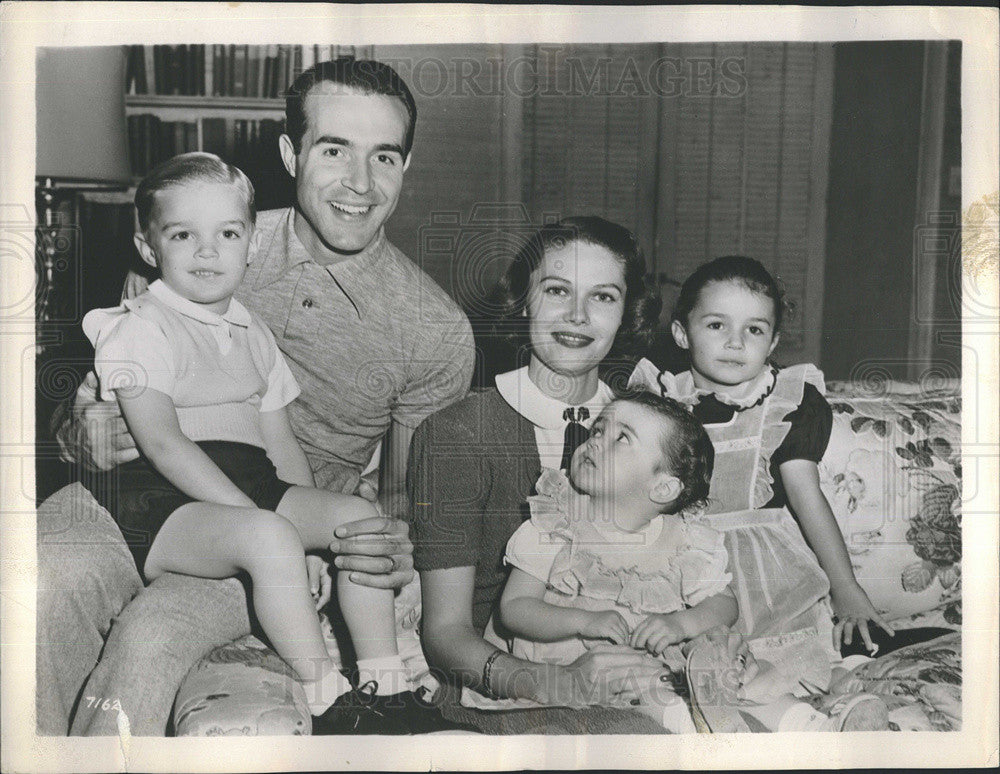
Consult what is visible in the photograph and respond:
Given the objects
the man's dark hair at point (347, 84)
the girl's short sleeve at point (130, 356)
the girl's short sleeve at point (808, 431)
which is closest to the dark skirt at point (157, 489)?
the girl's short sleeve at point (130, 356)

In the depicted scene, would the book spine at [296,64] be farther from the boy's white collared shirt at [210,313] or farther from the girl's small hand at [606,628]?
the girl's small hand at [606,628]

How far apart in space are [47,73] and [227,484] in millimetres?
763

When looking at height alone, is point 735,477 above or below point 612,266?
below

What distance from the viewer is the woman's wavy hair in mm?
1555

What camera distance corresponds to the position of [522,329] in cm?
156

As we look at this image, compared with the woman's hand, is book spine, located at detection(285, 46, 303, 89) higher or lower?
higher

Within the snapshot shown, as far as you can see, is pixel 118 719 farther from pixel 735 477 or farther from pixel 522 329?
pixel 735 477

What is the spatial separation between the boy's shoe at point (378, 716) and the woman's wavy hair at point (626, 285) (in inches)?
24.5

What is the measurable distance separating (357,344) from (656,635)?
0.70 metres

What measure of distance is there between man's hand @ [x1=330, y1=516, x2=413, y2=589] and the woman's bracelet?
196 millimetres

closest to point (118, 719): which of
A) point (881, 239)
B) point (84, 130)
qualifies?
point (84, 130)

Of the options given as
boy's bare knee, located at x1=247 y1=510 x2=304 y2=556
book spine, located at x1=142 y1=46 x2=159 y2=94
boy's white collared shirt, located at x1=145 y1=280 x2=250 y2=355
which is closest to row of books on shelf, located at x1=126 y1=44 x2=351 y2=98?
book spine, located at x1=142 y1=46 x2=159 y2=94

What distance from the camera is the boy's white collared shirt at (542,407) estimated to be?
5.12ft

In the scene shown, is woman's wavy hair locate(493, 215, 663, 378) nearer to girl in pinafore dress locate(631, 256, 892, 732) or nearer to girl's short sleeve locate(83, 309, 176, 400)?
girl in pinafore dress locate(631, 256, 892, 732)
